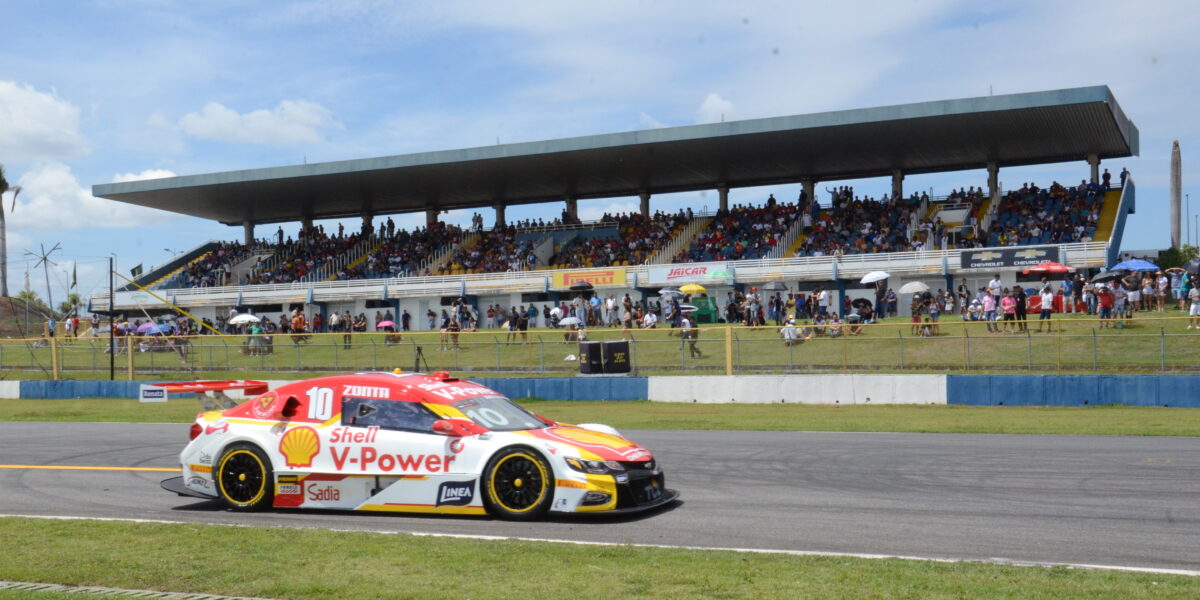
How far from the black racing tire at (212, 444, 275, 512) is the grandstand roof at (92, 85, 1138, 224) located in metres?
35.1

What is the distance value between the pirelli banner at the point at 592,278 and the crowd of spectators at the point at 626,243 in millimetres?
2118

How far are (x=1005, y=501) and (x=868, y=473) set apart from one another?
220cm

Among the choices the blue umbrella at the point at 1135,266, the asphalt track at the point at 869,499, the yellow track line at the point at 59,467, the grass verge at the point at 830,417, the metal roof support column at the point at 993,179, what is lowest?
the grass verge at the point at 830,417

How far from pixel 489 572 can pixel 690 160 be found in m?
43.7

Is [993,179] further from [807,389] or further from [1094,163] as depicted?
[807,389]

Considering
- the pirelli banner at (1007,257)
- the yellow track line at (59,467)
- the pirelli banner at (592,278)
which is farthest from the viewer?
the pirelli banner at (592,278)

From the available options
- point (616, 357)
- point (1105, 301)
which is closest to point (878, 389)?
point (616, 357)

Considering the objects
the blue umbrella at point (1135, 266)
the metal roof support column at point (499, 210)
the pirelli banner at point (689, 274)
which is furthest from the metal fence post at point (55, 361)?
the blue umbrella at point (1135, 266)

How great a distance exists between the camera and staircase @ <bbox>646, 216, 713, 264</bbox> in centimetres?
4803

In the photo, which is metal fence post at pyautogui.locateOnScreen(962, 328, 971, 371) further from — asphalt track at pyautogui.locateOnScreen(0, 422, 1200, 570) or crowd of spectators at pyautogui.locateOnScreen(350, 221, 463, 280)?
crowd of spectators at pyautogui.locateOnScreen(350, 221, 463, 280)

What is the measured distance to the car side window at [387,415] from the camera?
9.84m

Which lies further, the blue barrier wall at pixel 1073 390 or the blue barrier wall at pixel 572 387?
the blue barrier wall at pixel 572 387

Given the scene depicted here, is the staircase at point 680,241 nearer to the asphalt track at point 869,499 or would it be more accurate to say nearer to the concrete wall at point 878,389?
the concrete wall at point 878,389

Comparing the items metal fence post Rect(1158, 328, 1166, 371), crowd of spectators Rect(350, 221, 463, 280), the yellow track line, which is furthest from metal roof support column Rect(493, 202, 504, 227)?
the yellow track line
